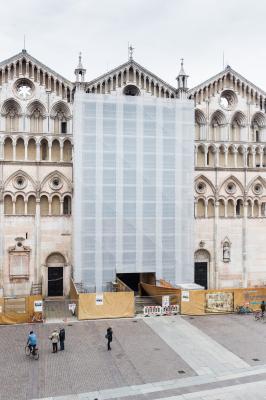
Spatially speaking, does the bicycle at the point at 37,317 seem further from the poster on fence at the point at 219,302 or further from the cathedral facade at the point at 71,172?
the poster on fence at the point at 219,302

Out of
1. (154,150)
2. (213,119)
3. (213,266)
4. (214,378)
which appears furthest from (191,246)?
(214,378)

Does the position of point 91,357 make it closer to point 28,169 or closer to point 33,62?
point 28,169

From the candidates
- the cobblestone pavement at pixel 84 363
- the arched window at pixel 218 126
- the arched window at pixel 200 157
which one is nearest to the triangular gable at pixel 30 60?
the arched window at pixel 200 157

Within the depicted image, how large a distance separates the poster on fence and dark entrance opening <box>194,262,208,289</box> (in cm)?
893

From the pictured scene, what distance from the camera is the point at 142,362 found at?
23656mm

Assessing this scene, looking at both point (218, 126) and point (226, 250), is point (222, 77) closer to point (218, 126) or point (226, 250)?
point (218, 126)

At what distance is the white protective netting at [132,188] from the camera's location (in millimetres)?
39625

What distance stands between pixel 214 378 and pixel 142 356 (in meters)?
4.72

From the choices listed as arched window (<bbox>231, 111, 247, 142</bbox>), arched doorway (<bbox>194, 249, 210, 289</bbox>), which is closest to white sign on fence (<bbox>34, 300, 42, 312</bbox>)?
arched doorway (<bbox>194, 249, 210, 289</bbox>)

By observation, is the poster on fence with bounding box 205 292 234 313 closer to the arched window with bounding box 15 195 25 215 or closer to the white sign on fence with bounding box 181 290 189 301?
the white sign on fence with bounding box 181 290 189 301

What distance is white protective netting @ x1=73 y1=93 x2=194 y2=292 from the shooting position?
39.6m

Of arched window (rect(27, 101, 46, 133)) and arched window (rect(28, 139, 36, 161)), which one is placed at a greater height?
arched window (rect(27, 101, 46, 133))

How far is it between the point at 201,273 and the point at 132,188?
11942 millimetres

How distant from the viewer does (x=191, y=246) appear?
4166 cm
